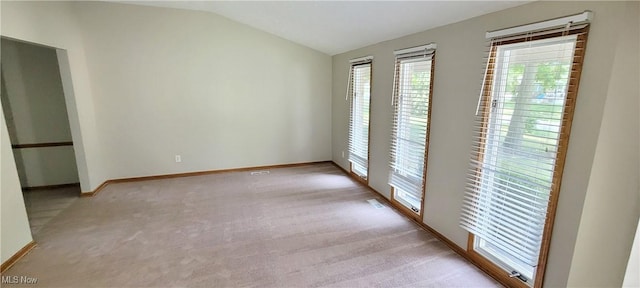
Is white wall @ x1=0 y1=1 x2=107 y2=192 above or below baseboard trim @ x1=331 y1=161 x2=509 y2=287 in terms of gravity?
above

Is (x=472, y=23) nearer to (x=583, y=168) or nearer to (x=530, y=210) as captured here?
(x=583, y=168)

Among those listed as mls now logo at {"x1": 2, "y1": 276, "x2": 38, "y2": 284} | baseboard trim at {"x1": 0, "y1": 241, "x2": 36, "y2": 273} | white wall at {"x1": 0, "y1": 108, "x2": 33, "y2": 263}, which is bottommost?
mls now logo at {"x1": 2, "y1": 276, "x2": 38, "y2": 284}

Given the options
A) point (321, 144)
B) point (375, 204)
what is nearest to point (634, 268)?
point (375, 204)

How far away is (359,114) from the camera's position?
437 centimetres

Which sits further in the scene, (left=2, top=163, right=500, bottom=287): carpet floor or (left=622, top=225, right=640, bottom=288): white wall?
(left=2, top=163, right=500, bottom=287): carpet floor

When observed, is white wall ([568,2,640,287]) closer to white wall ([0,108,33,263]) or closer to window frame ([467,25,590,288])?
window frame ([467,25,590,288])

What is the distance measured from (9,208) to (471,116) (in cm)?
397

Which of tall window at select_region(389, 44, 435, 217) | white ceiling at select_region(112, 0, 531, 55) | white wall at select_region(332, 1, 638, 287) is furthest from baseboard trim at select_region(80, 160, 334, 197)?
tall window at select_region(389, 44, 435, 217)

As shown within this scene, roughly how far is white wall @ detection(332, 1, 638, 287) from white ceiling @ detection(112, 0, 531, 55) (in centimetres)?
14

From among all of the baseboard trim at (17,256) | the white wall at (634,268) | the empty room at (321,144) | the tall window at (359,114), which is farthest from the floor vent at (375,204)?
the baseboard trim at (17,256)

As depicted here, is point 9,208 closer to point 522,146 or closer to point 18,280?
point 18,280

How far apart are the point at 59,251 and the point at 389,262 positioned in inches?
117

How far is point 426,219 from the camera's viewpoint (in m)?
2.94

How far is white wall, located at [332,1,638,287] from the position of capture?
58.2 inches
